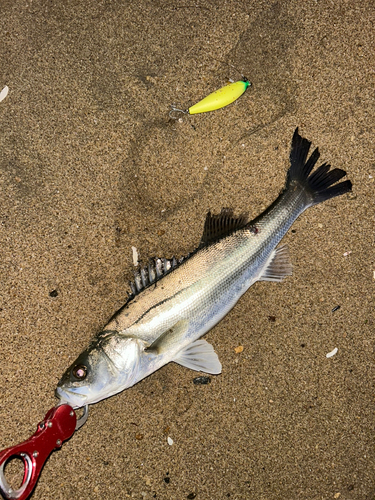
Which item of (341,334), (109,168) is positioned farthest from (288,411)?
(109,168)

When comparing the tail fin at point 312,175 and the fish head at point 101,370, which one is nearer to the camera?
the fish head at point 101,370

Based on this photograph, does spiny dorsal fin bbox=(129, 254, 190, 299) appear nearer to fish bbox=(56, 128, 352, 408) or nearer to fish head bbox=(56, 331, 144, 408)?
fish bbox=(56, 128, 352, 408)

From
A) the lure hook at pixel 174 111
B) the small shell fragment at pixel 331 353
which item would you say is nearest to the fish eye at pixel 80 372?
the small shell fragment at pixel 331 353

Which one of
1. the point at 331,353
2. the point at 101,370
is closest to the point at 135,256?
the point at 101,370

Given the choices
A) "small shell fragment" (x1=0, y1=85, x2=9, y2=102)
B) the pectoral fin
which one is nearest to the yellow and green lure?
"small shell fragment" (x1=0, y1=85, x2=9, y2=102)

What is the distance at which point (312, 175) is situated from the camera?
2863 mm

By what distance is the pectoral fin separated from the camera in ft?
8.71

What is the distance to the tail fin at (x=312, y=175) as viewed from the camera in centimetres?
285

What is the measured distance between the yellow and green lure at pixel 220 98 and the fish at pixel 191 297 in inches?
25.3

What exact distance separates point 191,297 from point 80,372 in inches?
32.3

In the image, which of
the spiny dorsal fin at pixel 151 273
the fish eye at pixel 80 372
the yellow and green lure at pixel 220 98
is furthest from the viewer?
the yellow and green lure at pixel 220 98

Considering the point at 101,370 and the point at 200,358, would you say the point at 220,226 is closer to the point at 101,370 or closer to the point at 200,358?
the point at 200,358

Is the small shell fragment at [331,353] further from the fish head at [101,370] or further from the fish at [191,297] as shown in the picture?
the fish head at [101,370]

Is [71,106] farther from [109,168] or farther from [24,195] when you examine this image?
[24,195]
